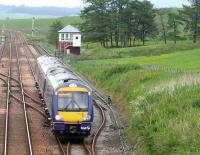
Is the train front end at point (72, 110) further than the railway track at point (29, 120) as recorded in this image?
Yes

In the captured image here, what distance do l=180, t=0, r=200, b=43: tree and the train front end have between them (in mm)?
67515

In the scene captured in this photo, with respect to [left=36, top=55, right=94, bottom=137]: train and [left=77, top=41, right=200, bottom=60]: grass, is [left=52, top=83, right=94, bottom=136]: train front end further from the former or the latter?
[left=77, top=41, right=200, bottom=60]: grass

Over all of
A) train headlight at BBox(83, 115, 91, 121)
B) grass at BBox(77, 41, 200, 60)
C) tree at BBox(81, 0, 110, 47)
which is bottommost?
train headlight at BBox(83, 115, 91, 121)

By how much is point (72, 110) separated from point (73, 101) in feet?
1.57

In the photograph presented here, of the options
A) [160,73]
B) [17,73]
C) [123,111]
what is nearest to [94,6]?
[17,73]

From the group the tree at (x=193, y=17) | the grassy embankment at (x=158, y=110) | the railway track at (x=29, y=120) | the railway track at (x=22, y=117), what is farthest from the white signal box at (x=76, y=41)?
the grassy embankment at (x=158, y=110)

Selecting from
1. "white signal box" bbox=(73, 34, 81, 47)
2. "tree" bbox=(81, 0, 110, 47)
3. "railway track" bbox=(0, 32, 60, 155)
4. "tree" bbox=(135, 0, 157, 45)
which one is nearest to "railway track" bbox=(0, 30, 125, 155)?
"railway track" bbox=(0, 32, 60, 155)

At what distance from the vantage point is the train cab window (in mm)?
22672

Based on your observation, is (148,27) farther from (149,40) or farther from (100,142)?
(100,142)

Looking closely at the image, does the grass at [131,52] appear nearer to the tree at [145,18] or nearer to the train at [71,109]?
the tree at [145,18]

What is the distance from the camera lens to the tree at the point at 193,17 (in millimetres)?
89706

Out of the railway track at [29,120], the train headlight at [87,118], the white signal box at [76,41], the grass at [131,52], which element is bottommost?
the railway track at [29,120]

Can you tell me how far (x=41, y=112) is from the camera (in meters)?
29.8

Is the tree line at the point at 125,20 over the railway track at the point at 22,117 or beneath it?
over
